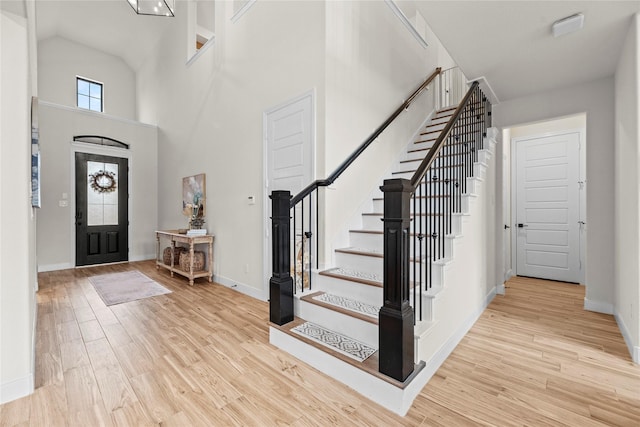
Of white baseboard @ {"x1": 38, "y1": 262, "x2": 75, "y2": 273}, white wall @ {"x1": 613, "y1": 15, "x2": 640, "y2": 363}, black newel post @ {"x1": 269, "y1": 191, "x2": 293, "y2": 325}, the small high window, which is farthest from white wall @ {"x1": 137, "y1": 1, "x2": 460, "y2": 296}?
the small high window

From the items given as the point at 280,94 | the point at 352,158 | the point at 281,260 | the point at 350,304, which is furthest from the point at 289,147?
the point at 350,304

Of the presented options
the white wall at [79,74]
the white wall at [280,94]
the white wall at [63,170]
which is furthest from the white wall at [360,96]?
the white wall at [79,74]

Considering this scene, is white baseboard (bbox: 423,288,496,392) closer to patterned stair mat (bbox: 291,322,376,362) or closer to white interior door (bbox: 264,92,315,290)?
patterned stair mat (bbox: 291,322,376,362)

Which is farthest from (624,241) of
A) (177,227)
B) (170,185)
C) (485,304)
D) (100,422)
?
(170,185)

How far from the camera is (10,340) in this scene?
1.77 m

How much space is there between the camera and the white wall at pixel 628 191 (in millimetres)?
2230

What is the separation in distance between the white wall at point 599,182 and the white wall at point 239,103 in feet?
9.97

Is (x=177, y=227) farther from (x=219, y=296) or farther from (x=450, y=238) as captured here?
(x=450, y=238)

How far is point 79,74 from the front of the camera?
7090 millimetres

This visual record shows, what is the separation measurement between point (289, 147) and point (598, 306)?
12.9ft

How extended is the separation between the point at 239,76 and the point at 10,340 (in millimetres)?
3697

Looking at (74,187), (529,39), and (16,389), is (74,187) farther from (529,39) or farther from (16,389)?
(529,39)

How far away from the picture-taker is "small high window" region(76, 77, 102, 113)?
7180 millimetres

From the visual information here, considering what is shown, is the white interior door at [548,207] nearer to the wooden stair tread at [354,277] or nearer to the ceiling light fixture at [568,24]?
the ceiling light fixture at [568,24]
